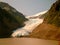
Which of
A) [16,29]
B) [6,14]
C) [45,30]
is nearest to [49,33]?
[45,30]

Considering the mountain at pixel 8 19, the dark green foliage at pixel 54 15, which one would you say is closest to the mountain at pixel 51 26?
the dark green foliage at pixel 54 15

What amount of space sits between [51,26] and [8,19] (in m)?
6.33

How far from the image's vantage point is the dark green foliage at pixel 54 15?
592 inches

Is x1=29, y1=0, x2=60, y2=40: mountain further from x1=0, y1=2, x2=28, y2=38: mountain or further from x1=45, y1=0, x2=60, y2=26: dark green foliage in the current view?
x1=0, y1=2, x2=28, y2=38: mountain

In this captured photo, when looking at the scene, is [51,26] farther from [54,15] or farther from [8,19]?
[8,19]

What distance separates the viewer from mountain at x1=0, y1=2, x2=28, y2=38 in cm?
1780

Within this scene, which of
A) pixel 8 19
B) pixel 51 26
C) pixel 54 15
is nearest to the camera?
pixel 51 26

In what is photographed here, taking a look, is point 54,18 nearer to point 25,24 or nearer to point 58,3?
point 58,3

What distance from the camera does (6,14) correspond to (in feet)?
62.3

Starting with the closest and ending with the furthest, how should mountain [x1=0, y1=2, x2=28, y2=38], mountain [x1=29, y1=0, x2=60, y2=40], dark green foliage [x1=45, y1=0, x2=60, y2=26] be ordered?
mountain [x1=29, y1=0, x2=60, y2=40] → dark green foliage [x1=45, y1=0, x2=60, y2=26] → mountain [x1=0, y1=2, x2=28, y2=38]

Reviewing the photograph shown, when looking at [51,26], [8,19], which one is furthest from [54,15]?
[8,19]

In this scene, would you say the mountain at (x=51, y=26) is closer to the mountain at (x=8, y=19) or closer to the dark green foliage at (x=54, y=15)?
the dark green foliage at (x=54, y=15)

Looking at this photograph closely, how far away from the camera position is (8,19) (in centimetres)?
1928

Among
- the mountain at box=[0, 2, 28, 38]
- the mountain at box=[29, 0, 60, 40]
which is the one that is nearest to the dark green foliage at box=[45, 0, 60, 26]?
the mountain at box=[29, 0, 60, 40]
